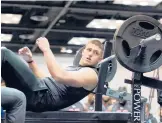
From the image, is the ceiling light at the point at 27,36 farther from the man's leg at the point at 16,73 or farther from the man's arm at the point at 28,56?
the man's leg at the point at 16,73

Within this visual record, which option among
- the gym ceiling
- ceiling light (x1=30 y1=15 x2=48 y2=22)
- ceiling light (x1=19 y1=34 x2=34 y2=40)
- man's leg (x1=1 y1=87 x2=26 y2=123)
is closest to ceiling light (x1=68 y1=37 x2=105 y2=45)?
the gym ceiling

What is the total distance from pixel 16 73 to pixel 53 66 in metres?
0.29

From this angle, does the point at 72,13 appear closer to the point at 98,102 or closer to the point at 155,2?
the point at 155,2

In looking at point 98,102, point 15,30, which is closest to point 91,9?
point 15,30

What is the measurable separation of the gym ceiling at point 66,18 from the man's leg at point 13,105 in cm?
443

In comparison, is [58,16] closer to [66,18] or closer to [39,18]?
[66,18]

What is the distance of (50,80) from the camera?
3.46m

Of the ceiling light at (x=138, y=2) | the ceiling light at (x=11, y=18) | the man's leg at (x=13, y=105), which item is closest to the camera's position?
the man's leg at (x=13, y=105)

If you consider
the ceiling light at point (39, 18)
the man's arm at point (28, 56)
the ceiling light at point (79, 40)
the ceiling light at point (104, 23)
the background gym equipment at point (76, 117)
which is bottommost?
the background gym equipment at point (76, 117)

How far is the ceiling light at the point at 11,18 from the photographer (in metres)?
8.13

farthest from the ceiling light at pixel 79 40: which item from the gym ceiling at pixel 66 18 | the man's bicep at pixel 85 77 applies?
the man's bicep at pixel 85 77

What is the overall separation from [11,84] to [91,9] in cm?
469

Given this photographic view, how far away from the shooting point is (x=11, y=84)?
10.5 ft

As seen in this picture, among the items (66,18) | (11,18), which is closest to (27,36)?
(11,18)
